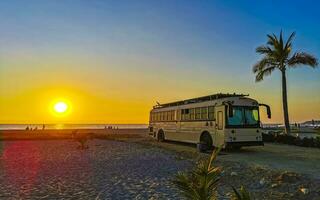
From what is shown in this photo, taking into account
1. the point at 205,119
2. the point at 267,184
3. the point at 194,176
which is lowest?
the point at 267,184

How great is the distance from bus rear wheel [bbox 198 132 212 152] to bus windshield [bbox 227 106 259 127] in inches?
87.9

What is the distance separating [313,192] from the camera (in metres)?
9.25

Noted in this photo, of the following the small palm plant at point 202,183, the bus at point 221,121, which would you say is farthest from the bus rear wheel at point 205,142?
the small palm plant at point 202,183

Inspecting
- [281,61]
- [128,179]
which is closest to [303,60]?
[281,61]

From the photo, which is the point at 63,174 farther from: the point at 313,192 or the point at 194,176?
the point at 194,176

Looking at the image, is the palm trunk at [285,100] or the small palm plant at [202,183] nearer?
the small palm plant at [202,183]

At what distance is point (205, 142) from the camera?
22359 mm

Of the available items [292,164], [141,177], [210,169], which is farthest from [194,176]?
[292,164]

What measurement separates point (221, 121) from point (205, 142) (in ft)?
7.88

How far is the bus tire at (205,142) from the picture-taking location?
2131 cm

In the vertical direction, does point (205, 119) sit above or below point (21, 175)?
above

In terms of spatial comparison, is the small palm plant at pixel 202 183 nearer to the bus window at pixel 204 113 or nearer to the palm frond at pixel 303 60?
the bus window at pixel 204 113

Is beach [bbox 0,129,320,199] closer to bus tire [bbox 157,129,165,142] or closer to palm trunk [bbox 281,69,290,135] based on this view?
bus tire [bbox 157,129,165,142]

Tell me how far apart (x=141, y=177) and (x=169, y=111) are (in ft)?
55.6
